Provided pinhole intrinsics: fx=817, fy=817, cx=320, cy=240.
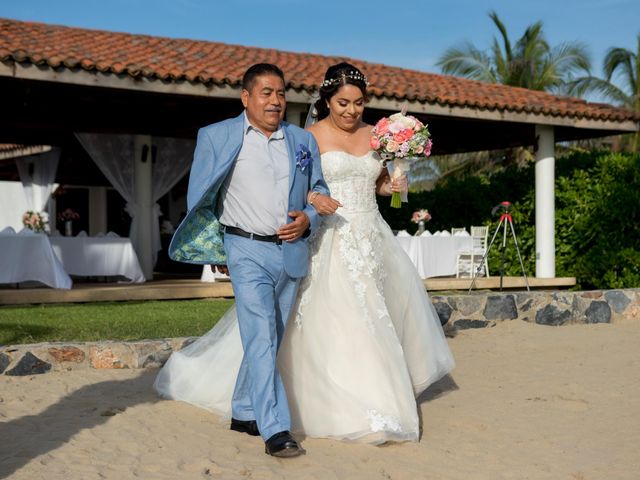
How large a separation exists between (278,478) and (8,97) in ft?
35.9

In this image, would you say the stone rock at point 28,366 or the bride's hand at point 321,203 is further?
the stone rock at point 28,366

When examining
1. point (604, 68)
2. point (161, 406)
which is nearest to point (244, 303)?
point (161, 406)

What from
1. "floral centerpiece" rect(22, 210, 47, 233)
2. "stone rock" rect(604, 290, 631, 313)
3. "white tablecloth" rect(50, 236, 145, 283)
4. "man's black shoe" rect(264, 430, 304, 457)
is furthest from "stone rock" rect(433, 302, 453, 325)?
"floral centerpiece" rect(22, 210, 47, 233)

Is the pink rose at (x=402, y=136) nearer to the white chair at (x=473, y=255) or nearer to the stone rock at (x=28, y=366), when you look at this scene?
the stone rock at (x=28, y=366)

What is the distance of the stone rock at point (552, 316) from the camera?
9.85 m

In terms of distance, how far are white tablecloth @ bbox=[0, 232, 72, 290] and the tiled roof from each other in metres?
2.71

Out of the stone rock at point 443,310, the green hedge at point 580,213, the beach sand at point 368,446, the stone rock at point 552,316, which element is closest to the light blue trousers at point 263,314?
the beach sand at point 368,446

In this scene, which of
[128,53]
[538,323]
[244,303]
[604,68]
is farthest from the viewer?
[604,68]

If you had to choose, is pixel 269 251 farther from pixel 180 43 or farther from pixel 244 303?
pixel 180 43

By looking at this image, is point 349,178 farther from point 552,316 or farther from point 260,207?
point 552,316

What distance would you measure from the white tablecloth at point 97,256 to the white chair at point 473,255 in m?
5.96

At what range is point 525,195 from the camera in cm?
1562

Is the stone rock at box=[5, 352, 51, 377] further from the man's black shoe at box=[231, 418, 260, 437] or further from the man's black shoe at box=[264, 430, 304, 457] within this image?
the man's black shoe at box=[264, 430, 304, 457]

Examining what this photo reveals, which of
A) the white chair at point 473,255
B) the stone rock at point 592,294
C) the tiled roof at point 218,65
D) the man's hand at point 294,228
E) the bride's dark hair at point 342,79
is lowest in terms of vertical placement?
the stone rock at point 592,294
